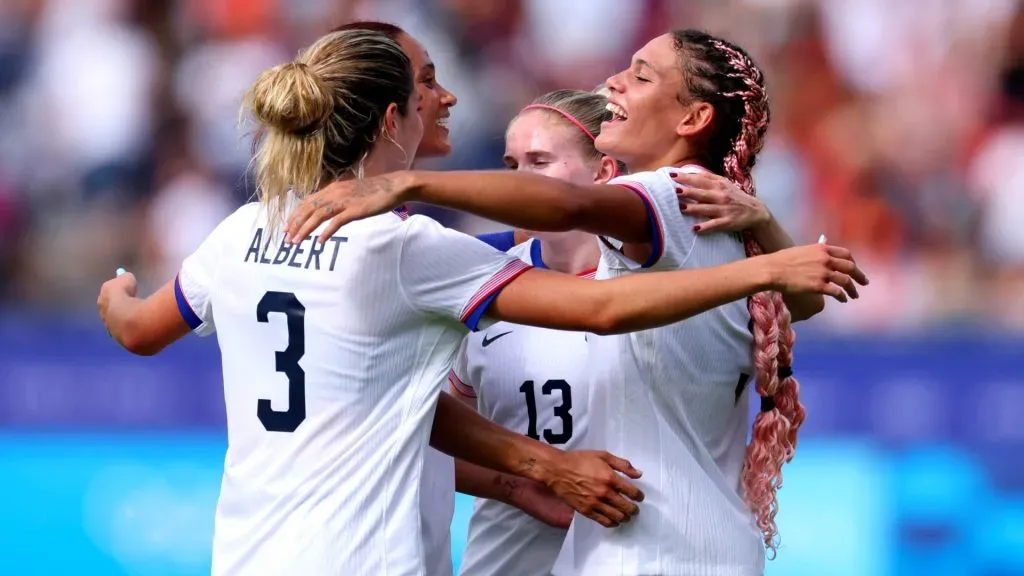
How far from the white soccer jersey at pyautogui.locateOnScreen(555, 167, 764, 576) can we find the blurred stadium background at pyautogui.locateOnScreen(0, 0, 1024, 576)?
102 inches

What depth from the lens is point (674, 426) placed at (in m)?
3.04

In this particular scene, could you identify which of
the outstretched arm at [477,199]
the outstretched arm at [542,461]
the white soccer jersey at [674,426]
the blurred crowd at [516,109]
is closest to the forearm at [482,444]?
the outstretched arm at [542,461]

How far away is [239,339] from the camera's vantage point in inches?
115

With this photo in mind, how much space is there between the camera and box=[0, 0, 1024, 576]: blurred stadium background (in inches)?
222

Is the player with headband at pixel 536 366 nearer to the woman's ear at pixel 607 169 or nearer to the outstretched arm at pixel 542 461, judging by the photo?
the woman's ear at pixel 607 169

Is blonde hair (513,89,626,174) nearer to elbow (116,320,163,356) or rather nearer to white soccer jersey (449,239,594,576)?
white soccer jersey (449,239,594,576)

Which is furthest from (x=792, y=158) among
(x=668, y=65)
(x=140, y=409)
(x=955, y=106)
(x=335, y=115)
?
(x=335, y=115)

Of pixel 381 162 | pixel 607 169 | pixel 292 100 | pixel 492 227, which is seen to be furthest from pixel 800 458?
pixel 292 100

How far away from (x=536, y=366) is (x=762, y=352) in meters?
0.72

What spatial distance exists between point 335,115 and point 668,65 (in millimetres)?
793

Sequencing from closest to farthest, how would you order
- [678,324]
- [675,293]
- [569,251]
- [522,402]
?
[675,293] < [678,324] < [522,402] < [569,251]

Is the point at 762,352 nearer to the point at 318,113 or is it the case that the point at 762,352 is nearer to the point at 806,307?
the point at 806,307

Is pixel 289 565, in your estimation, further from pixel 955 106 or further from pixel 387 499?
pixel 955 106

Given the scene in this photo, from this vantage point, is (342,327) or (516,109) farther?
(516,109)
